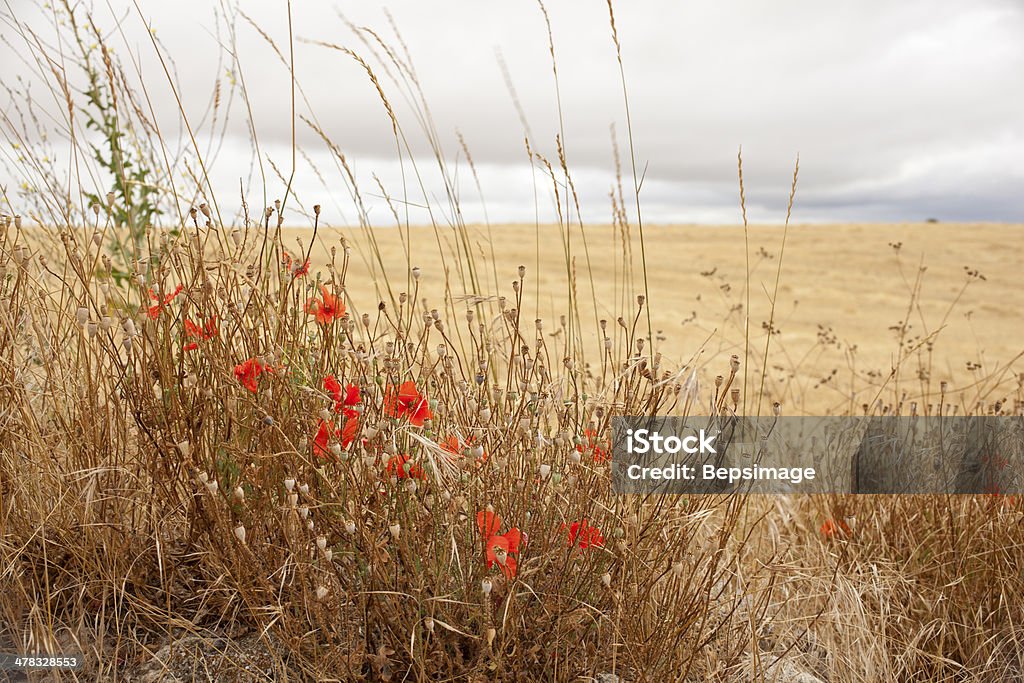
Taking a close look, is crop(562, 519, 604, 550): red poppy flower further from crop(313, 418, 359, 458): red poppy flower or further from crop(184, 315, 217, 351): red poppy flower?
crop(184, 315, 217, 351): red poppy flower

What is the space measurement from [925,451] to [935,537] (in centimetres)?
27

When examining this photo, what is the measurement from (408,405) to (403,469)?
0.55 ft

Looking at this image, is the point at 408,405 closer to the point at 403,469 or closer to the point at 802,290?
the point at 403,469

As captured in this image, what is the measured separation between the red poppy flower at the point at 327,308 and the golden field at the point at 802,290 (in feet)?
8.20

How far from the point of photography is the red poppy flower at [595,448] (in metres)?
1.62

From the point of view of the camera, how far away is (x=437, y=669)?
5.21 feet

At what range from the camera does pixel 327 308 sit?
6.22 ft

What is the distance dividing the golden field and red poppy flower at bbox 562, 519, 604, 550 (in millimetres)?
2799

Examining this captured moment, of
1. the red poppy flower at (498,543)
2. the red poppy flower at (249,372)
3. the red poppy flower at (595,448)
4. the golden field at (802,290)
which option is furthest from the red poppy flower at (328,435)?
the golden field at (802,290)

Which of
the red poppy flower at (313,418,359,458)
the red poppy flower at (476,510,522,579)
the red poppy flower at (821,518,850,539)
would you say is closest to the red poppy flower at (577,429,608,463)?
the red poppy flower at (476,510,522,579)

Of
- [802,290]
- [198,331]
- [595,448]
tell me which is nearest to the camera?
[595,448]

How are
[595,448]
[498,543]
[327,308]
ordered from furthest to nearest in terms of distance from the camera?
[327,308] → [595,448] → [498,543]
